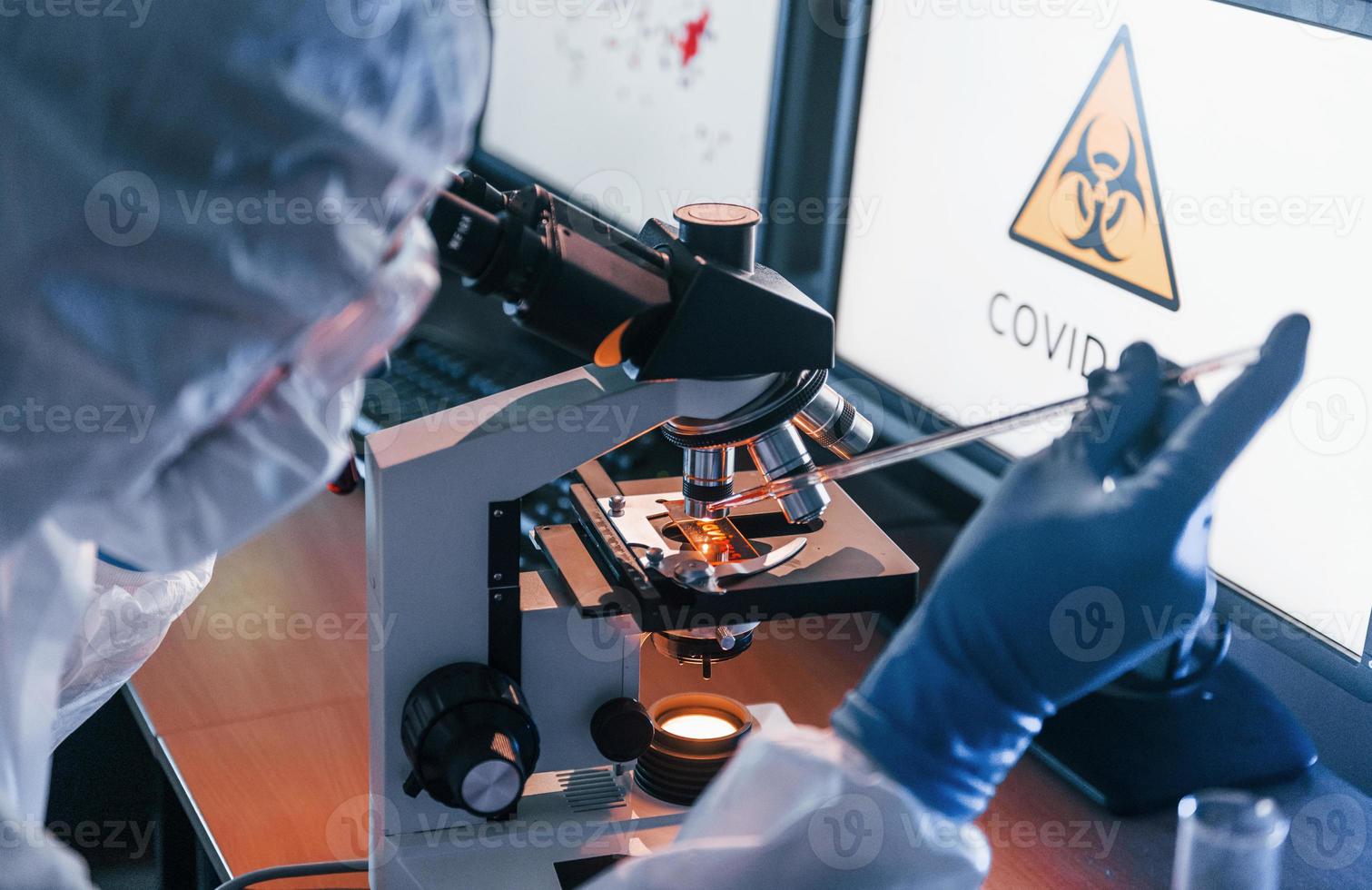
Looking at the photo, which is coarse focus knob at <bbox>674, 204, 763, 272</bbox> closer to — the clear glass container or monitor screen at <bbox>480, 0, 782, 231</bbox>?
the clear glass container

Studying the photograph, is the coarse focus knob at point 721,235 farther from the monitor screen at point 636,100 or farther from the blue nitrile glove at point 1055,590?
the monitor screen at point 636,100

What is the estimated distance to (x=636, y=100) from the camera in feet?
5.47

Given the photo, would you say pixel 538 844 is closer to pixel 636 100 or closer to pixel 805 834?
pixel 805 834

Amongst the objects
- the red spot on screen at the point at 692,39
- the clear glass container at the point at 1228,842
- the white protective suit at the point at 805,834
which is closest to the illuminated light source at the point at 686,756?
the white protective suit at the point at 805,834

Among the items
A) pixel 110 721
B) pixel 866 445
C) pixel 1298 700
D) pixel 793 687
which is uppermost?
pixel 866 445

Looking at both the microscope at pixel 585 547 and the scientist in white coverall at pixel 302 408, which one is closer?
the scientist in white coverall at pixel 302 408

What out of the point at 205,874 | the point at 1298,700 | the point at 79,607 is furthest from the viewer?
the point at 205,874

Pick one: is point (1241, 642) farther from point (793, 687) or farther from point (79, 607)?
point (79, 607)

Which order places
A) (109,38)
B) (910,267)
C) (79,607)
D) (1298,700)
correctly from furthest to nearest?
(910,267) < (1298,700) < (79,607) < (109,38)

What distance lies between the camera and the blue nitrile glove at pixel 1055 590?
66 centimetres

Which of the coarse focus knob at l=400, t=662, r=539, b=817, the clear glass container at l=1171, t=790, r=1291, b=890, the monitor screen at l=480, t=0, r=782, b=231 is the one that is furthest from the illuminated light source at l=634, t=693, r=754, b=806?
the monitor screen at l=480, t=0, r=782, b=231

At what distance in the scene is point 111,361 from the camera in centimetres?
55

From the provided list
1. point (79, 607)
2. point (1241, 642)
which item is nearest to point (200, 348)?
point (79, 607)

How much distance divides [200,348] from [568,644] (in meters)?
0.37
